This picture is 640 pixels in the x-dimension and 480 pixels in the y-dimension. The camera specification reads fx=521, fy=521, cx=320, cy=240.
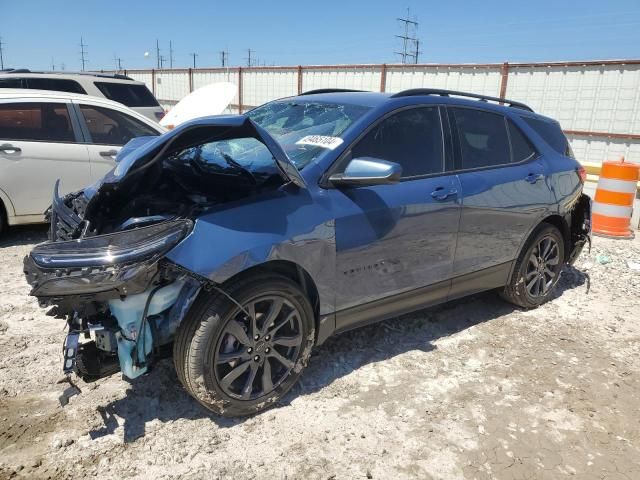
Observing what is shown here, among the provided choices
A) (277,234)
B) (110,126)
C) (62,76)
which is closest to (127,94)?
(62,76)

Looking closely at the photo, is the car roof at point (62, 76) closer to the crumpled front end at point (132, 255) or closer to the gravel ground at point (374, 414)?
the gravel ground at point (374, 414)

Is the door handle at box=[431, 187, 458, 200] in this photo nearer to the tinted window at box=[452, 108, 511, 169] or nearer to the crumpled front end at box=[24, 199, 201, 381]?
the tinted window at box=[452, 108, 511, 169]

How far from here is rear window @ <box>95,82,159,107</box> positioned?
952cm

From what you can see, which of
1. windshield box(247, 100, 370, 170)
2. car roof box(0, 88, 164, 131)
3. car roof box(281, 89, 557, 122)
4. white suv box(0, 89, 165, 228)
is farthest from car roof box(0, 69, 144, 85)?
car roof box(281, 89, 557, 122)

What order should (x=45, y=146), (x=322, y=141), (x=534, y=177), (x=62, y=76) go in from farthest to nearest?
(x=62, y=76) → (x=45, y=146) → (x=534, y=177) → (x=322, y=141)

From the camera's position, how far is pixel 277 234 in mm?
2807

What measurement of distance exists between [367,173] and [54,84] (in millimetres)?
7862

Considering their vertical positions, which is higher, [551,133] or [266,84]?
[266,84]

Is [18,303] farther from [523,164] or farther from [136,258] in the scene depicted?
[523,164]

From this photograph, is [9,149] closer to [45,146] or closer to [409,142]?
[45,146]

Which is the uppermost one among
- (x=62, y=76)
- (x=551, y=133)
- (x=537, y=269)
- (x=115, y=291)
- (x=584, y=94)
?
(x=584, y=94)

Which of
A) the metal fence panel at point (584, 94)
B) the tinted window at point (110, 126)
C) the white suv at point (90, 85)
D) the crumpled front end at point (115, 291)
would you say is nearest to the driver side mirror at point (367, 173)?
the crumpled front end at point (115, 291)

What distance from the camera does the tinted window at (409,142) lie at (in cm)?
335

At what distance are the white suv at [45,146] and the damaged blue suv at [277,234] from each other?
237 centimetres
